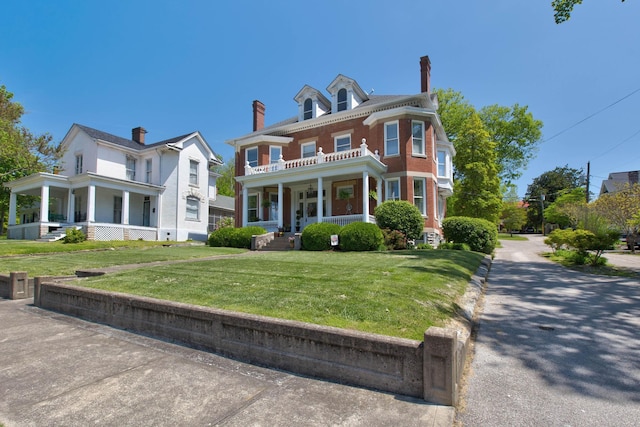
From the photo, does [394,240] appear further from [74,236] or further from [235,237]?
[74,236]

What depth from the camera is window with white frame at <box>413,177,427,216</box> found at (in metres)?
19.3

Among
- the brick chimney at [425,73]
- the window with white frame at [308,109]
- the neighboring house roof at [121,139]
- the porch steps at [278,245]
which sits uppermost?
the brick chimney at [425,73]

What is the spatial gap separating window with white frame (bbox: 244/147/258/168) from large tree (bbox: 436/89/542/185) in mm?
21330

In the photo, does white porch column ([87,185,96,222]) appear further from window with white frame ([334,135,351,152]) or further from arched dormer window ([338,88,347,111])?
arched dormer window ([338,88,347,111])

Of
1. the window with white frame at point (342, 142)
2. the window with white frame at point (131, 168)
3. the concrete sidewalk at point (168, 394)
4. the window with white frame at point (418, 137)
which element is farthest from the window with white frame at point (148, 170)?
the concrete sidewalk at point (168, 394)

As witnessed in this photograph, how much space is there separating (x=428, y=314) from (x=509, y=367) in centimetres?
107

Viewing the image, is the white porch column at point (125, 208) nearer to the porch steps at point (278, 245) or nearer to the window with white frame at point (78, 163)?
the window with white frame at point (78, 163)

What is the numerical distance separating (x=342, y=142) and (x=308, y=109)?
4.24 m

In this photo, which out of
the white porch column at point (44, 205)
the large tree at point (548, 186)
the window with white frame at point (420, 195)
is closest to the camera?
the window with white frame at point (420, 195)

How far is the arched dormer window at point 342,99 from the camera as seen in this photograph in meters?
22.5

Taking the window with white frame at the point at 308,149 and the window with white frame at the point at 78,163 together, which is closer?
the window with white frame at the point at 308,149

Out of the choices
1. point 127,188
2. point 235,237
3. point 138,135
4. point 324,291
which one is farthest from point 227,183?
point 324,291

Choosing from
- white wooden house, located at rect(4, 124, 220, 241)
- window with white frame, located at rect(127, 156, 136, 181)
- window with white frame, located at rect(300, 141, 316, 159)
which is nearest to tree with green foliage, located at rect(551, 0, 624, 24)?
window with white frame, located at rect(300, 141, 316, 159)

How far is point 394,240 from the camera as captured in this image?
1539 cm
